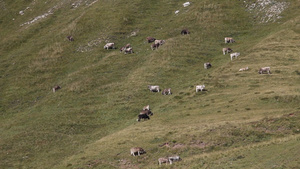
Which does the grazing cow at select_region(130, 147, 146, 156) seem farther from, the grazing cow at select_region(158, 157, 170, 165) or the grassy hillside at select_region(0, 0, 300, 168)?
the grazing cow at select_region(158, 157, 170, 165)

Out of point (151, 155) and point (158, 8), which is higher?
point (158, 8)

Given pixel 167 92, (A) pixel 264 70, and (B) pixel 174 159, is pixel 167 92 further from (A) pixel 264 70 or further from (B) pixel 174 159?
(B) pixel 174 159

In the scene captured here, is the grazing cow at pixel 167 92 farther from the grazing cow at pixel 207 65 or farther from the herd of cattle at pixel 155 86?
the grazing cow at pixel 207 65

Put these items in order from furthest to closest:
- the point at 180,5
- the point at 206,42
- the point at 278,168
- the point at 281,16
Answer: the point at 180,5 < the point at 281,16 < the point at 206,42 < the point at 278,168

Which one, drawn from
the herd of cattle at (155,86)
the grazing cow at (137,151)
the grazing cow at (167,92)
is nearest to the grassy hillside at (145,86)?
the grazing cow at (137,151)

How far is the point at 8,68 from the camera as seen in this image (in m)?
76.0

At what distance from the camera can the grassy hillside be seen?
36.9 m

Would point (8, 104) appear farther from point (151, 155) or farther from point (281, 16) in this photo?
point (281, 16)

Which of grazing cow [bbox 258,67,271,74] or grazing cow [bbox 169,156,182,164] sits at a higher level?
A: grazing cow [bbox 169,156,182,164]

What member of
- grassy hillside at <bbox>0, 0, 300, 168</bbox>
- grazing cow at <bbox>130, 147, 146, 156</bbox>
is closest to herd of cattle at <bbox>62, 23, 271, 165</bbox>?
grazing cow at <bbox>130, 147, 146, 156</bbox>

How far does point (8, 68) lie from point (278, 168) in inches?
2403

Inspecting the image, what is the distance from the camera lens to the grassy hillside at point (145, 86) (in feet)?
121

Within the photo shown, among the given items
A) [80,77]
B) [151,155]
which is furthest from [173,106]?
[80,77]

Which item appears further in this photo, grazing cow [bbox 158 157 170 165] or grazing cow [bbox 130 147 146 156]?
grazing cow [bbox 130 147 146 156]
